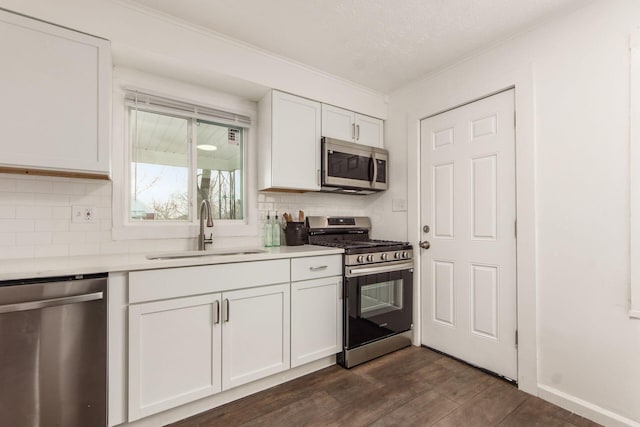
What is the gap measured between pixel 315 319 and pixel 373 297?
58 centimetres

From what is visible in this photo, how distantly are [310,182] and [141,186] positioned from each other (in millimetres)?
1333

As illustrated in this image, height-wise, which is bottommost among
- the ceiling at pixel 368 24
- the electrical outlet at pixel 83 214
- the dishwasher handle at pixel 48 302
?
the dishwasher handle at pixel 48 302

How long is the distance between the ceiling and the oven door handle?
5.73 ft

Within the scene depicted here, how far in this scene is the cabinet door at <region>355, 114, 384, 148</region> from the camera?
116 inches

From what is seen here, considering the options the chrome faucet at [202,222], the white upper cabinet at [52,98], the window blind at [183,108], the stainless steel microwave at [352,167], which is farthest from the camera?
the stainless steel microwave at [352,167]

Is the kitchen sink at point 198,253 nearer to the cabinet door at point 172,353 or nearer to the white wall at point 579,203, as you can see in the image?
the cabinet door at point 172,353

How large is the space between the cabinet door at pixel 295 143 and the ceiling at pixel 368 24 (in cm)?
37

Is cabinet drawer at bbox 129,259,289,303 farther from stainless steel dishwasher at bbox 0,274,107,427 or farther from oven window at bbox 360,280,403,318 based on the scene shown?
oven window at bbox 360,280,403,318

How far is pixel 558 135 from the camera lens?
1895 millimetres

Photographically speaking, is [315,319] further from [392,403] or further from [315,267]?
[392,403]

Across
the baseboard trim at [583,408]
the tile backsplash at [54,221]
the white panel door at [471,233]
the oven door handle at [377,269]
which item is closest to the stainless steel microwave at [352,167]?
the white panel door at [471,233]

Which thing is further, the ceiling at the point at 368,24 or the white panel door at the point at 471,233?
the white panel door at the point at 471,233

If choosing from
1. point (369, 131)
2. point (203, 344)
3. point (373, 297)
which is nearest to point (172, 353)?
point (203, 344)

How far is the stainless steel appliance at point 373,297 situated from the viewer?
237 centimetres
